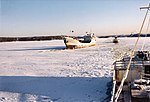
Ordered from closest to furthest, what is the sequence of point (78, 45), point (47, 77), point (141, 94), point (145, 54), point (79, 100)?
point (141, 94)
point (79, 100)
point (145, 54)
point (47, 77)
point (78, 45)

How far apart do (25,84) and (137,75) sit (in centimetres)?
440

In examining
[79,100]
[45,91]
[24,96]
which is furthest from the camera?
[45,91]

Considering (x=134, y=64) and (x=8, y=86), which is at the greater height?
(x=134, y=64)

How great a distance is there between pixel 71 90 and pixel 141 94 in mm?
2927

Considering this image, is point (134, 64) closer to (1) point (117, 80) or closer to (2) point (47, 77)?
(1) point (117, 80)

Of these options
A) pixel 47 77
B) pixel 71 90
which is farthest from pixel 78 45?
pixel 71 90

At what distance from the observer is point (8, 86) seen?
9664 mm

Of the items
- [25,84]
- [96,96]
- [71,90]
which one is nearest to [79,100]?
[96,96]

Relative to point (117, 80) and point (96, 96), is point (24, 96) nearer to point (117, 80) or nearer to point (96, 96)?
point (96, 96)

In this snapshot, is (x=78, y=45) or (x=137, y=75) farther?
(x=78, y=45)

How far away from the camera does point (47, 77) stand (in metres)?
11.2

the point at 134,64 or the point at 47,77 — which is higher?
the point at 134,64

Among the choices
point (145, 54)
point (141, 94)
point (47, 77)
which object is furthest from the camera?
point (47, 77)

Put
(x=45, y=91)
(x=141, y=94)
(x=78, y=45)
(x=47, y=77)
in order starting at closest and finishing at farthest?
(x=141, y=94) < (x=45, y=91) < (x=47, y=77) < (x=78, y=45)
